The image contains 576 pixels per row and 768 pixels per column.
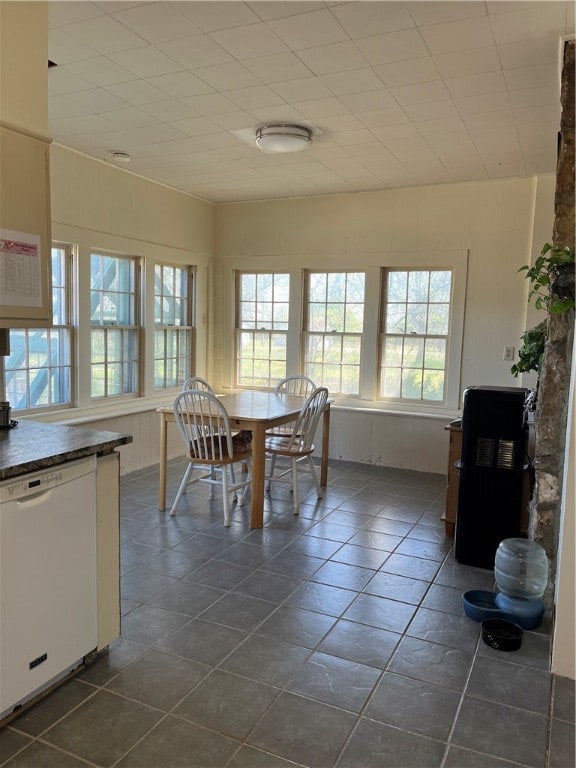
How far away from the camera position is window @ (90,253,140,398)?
193 inches

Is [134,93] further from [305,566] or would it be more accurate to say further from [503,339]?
[503,339]

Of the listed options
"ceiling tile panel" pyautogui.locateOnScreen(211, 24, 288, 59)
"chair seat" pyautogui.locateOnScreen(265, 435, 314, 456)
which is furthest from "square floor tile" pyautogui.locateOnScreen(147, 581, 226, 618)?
"ceiling tile panel" pyautogui.locateOnScreen(211, 24, 288, 59)

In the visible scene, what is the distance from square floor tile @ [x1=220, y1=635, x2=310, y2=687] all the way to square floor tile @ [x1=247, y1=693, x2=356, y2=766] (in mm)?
130

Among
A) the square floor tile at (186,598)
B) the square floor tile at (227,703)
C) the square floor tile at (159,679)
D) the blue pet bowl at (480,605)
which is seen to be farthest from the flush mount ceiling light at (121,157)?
the blue pet bowl at (480,605)

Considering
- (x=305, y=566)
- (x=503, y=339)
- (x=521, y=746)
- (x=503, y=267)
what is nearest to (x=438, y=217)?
(x=503, y=267)

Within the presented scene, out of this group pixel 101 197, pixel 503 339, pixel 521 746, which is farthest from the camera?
pixel 503 339

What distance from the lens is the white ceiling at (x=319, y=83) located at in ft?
8.02

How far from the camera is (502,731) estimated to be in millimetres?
1972

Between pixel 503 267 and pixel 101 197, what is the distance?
11.6ft

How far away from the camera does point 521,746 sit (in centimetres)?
190

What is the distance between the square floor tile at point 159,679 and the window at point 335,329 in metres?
3.80

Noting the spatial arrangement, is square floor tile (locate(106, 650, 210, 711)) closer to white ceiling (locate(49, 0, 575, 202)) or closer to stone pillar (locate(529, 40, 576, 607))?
stone pillar (locate(529, 40, 576, 607))

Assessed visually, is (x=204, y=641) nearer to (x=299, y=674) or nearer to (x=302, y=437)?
(x=299, y=674)

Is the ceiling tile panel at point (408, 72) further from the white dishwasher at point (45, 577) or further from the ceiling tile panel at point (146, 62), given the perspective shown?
the white dishwasher at point (45, 577)
